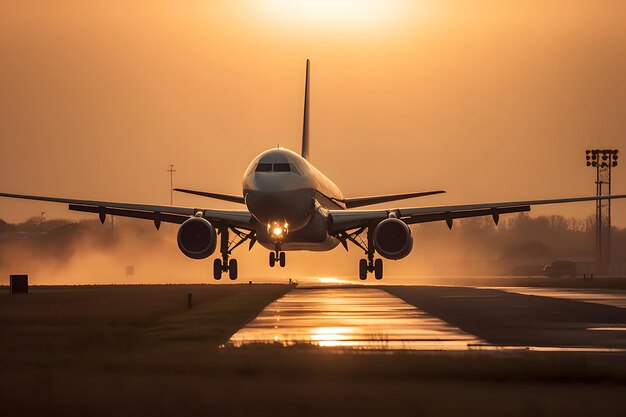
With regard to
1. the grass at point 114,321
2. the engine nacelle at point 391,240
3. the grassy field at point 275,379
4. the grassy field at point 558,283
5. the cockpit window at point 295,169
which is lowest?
the grassy field at point 558,283

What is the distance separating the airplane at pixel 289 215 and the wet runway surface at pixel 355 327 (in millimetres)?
8981

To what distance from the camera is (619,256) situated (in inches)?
7820

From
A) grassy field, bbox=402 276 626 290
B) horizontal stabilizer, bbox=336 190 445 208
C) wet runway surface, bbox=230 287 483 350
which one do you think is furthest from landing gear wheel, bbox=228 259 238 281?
grassy field, bbox=402 276 626 290

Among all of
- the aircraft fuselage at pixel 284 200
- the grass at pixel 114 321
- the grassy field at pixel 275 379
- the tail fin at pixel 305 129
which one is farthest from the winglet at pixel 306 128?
the grassy field at pixel 275 379

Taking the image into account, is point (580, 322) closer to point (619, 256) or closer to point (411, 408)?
point (411, 408)

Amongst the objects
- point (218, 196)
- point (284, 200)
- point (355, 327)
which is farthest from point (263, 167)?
point (355, 327)

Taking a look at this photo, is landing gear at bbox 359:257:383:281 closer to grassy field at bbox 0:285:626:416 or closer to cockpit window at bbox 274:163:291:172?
cockpit window at bbox 274:163:291:172

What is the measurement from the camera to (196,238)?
62344mm

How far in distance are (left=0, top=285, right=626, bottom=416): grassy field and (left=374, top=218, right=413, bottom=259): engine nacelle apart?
3187 centimetres

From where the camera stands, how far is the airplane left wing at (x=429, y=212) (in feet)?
213

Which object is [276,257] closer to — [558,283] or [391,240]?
[391,240]

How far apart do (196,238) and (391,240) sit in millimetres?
10333

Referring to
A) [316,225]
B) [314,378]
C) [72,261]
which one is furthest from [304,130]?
[314,378]

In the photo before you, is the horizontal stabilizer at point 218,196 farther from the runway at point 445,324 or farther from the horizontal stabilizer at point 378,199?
the runway at point 445,324
